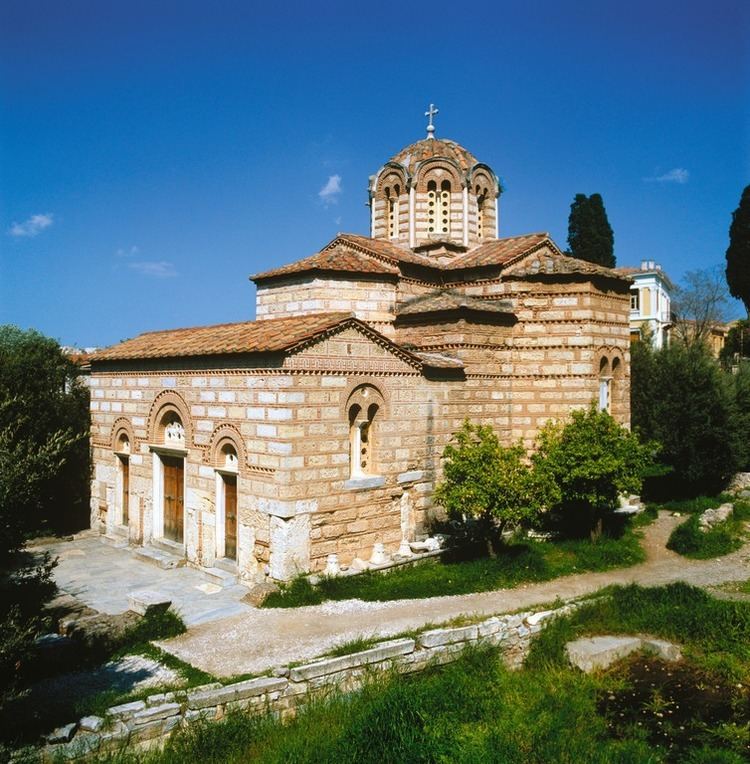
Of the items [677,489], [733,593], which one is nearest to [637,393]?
[677,489]

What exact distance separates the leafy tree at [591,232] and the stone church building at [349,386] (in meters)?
13.3

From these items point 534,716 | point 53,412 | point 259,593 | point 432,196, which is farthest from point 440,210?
point 534,716

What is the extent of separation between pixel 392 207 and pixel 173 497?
1020 centimetres

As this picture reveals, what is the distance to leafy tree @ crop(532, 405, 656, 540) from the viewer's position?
12445 millimetres

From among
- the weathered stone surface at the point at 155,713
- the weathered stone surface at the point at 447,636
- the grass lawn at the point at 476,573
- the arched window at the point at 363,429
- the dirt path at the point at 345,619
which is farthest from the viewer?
the arched window at the point at 363,429

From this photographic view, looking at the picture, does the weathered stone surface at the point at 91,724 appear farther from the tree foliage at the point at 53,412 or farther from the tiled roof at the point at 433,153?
the tiled roof at the point at 433,153

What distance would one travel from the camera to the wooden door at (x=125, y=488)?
15219 millimetres

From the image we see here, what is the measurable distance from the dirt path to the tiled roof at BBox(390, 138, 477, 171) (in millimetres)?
11812

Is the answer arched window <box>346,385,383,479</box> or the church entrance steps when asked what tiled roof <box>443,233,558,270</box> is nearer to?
arched window <box>346,385,383,479</box>

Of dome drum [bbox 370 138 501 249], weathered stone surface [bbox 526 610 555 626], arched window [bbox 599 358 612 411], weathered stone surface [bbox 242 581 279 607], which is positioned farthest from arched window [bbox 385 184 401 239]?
weathered stone surface [bbox 526 610 555 626]

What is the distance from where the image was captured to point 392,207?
1920 cm

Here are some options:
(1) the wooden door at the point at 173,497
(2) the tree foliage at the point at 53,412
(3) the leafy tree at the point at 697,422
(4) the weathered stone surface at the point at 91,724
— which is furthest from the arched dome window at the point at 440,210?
(4) the weathered stone surface at the point at 91,724

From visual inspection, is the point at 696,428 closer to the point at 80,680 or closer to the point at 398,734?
the point at 398,734

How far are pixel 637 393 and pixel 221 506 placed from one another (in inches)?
638
